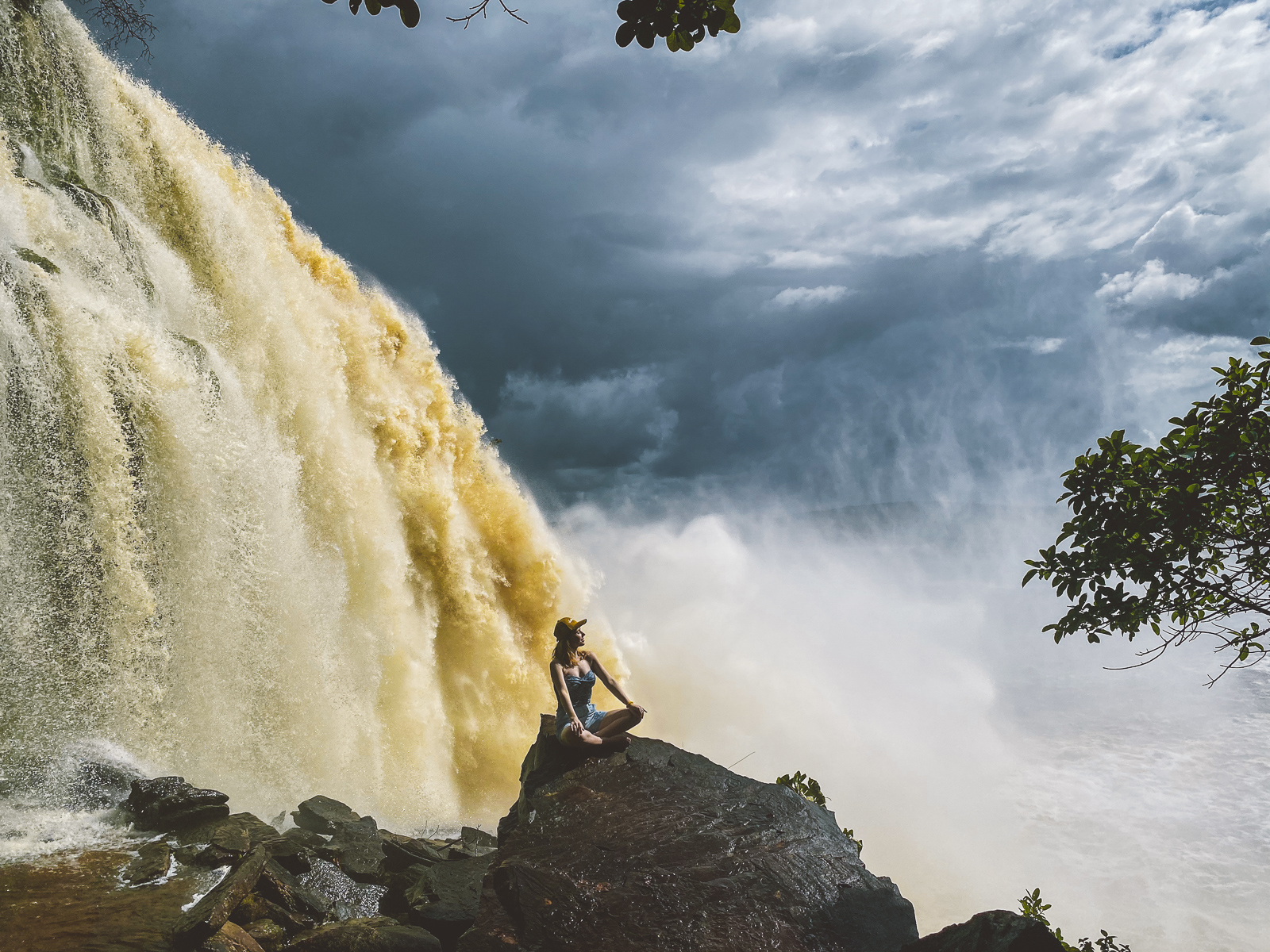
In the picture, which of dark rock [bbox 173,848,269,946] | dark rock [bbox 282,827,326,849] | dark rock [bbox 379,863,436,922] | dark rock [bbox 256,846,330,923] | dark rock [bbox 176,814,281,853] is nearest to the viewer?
dark rock [bbox 173,848,269,946]

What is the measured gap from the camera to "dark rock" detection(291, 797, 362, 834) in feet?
32.1

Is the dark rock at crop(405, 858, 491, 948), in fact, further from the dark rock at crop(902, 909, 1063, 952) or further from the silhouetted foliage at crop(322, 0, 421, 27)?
the silhouetted foliage at crop(322, 0, 421, 27)

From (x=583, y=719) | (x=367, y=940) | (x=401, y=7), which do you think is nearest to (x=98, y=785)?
(x=367, y=940)

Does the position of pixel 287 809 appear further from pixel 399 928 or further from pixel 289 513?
pixel 399 928

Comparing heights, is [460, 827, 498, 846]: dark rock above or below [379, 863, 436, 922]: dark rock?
above

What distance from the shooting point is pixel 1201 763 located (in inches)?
914

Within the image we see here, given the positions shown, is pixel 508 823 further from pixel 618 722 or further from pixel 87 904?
pixel 87 904

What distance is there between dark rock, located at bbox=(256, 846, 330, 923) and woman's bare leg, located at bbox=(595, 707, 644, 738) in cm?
336

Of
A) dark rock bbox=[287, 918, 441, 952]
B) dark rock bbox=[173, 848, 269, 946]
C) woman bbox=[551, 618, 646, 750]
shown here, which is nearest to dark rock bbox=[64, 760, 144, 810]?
dark rock bbox=[173, 848, 269, 946]

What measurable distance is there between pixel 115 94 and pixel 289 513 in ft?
29.9

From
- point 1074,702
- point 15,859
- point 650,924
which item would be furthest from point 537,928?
point 1074,702

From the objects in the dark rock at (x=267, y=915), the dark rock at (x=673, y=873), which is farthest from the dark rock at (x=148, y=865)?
the dark rock at (x=673, y=873)

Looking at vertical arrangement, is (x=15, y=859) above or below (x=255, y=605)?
below

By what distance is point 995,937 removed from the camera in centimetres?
448
